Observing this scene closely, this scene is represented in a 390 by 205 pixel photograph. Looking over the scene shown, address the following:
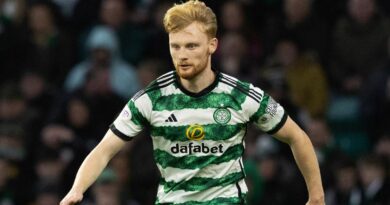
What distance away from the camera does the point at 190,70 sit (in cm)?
736

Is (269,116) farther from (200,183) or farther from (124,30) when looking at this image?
(124,30)

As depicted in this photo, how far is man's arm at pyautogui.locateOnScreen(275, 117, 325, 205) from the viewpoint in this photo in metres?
7.61

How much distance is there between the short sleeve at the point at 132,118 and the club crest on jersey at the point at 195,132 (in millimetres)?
280

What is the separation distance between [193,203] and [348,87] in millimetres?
6172

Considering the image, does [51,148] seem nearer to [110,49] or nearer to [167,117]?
[110,49]

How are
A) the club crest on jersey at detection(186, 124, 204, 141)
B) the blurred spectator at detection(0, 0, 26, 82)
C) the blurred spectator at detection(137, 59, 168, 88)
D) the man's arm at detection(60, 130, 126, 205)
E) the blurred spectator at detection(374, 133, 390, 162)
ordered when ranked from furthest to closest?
the blurred spectator at detection(0, 0, 26, 82) < the blurred spectator at detection(137, 59, 168, 88) < the blurred spectator at detection(374, 133, 390, 162) < the club crest on jersey at detection(186, 124, 204, 141) < the man's arm at detection(60, 130, 126, 205)

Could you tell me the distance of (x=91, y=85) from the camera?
1383cm

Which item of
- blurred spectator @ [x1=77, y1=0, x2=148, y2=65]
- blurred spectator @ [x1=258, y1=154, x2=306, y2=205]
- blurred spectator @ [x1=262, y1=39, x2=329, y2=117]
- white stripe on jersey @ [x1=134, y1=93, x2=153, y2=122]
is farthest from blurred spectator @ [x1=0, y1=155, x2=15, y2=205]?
white stripe on jersey @ [x1=134, y1=93, x2=153, y2=122]

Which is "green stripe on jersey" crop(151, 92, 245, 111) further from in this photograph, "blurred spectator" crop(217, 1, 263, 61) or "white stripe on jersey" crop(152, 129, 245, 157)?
"blurred spectator" crop(217, 1, 263, 61)

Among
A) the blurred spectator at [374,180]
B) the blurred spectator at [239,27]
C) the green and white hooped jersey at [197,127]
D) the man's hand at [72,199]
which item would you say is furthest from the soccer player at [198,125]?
the blurred spectator at [239,27]

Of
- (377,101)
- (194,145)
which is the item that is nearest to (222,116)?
(194,145)

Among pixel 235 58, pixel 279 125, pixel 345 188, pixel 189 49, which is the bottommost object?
pixel 345 188

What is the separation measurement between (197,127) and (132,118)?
1.30ft

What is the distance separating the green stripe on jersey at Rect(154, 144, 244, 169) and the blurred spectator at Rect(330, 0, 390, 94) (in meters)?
6.01
